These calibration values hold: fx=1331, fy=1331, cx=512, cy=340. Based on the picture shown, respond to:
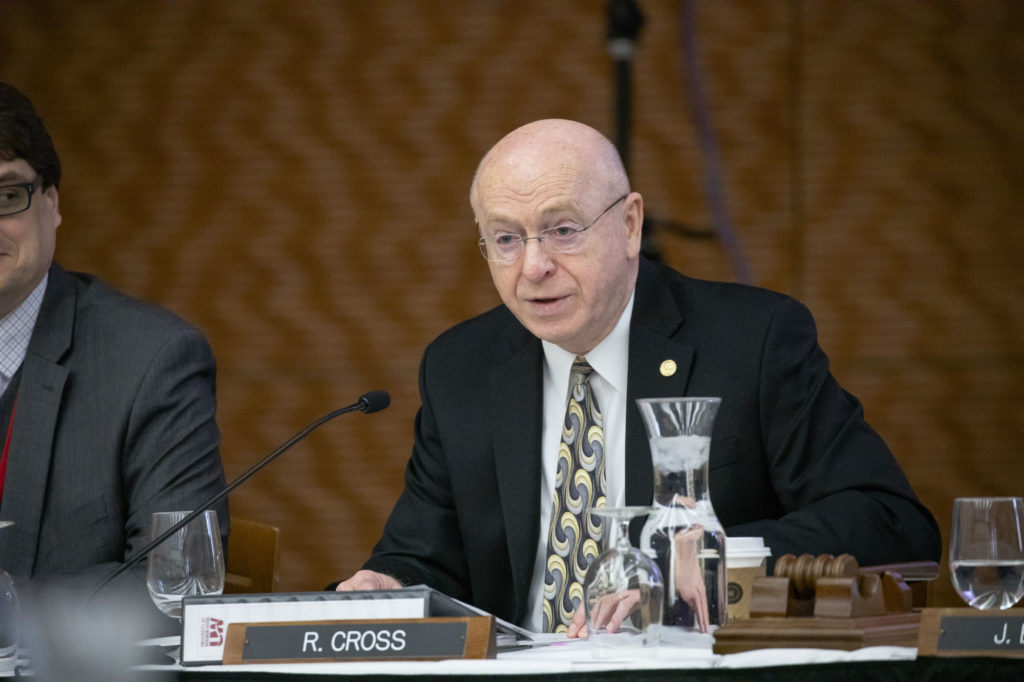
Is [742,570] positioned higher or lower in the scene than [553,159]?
lower

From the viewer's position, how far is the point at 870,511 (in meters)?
2.03

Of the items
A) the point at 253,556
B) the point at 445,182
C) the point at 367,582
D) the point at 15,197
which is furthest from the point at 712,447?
the point at 445,182

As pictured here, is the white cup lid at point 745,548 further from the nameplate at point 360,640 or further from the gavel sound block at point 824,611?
the nameplate at point 360,640

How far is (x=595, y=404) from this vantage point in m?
2.28

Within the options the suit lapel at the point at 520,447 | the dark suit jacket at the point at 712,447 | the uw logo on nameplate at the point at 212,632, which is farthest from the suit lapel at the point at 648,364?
the uw logo on nameplate at the point at 212,632

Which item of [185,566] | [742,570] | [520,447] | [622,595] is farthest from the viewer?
[520,447]

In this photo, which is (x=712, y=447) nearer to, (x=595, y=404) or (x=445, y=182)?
(x=595, y=404)

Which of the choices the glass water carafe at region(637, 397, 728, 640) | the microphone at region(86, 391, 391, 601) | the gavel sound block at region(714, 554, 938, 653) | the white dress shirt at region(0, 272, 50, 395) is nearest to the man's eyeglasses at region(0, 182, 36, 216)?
the white dress shirt at region(0, 272, 50, 395)

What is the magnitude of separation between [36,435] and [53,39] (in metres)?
3.03

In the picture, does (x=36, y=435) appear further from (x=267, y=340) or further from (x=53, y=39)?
(x=53, y=39)

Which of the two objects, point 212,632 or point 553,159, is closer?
point 212,632

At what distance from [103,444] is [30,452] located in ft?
0.45

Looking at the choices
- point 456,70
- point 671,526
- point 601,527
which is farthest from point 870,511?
point 456,70

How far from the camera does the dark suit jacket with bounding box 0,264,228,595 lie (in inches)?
97.1
